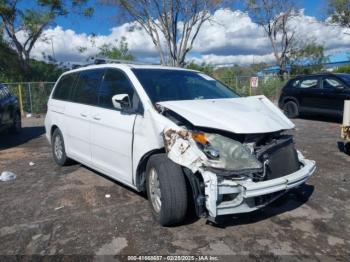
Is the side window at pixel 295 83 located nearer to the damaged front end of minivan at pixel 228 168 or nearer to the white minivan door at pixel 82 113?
the white minivan door at pixel 82 113

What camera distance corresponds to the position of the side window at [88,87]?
196 inches

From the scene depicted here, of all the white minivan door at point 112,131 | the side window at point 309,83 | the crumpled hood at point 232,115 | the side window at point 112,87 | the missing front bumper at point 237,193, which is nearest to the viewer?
the missing front bumper at point 237,193

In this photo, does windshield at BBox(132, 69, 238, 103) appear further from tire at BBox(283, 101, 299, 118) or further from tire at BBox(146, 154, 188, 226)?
tire at BBox(283, 101, 299, 118)

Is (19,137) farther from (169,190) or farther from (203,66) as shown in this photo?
(203,66)

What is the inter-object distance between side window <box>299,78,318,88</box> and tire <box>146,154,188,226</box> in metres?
9.85

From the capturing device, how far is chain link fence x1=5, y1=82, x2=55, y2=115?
54.0 feet

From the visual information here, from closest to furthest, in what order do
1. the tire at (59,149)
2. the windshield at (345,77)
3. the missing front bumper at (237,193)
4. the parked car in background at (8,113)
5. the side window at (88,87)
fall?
1. the missing front bumper at (237,193)
2. the side window at (88,87)
3. the tire at (59,149)
4. the parked car in background at (8,113)
5. the windshield at (345,77)

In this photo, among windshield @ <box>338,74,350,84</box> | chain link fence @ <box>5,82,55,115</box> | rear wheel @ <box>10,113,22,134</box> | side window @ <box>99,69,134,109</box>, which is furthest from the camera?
chain link fence @ <box>5,82,55,115</box>

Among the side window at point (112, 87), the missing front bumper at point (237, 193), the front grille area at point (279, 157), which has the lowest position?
the missing front bumper at point (237, 193)

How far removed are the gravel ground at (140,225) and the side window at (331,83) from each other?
6.47 m

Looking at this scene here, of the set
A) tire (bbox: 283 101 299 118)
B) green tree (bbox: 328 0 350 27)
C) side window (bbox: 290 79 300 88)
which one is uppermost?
green tree (bbox: 328 0 350 27)

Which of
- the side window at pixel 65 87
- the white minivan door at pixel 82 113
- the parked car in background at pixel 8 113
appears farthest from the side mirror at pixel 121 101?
the parked car in background at pixel 8 113

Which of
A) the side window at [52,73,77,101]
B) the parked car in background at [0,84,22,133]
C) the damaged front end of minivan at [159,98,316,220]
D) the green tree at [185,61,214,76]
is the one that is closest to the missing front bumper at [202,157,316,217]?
→ the damaged front end of minivan at [159,98,316,220]

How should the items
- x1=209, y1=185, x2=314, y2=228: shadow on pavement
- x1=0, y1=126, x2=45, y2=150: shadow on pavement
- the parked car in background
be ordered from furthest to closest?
x1=0, y1=126, x2=45, y2=150: shadow on pavement
the parked car in background
x1=209, y1=185, x2=314, y2=228: shadow on pavement
